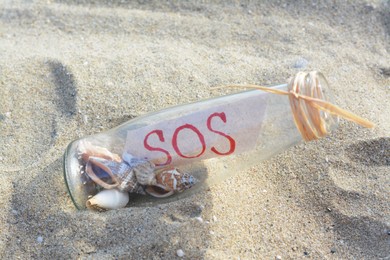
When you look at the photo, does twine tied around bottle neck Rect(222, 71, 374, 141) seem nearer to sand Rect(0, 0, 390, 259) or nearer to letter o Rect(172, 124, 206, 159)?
letter o Rect(172, 124, 206, 159)

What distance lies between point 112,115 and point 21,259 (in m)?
0.64

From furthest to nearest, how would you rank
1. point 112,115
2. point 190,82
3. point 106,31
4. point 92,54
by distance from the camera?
1. point 106,31
2. point 92,54
3. point 190,82
4. point 112,115

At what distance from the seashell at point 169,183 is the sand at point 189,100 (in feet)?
0.15

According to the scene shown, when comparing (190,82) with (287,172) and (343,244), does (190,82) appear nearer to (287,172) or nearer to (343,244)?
(287,172)

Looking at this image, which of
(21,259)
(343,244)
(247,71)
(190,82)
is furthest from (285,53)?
(21,259)

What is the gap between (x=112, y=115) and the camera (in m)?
2.00

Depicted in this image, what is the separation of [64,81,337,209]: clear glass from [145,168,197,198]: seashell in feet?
0.06

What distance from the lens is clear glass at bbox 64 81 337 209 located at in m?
1.60

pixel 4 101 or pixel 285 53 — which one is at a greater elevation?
pixel 285 53

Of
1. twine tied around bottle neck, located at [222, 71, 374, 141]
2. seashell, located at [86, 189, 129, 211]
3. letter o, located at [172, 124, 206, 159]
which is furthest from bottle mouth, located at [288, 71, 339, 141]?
seashell, located at [86, 189, 129, 211]

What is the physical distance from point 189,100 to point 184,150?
1.56 feet

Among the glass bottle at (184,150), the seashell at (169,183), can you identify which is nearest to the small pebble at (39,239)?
the glass bottle at (184,150)

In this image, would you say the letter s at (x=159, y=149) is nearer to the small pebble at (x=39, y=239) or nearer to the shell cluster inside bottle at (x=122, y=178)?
the shell cluster inside bottle at (x=122, y=178)

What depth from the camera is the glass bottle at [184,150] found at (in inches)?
63.1
